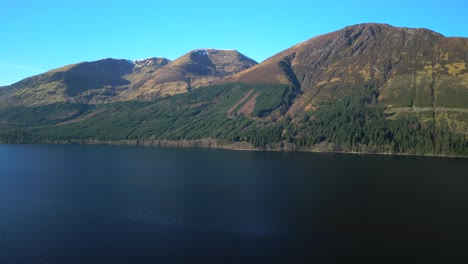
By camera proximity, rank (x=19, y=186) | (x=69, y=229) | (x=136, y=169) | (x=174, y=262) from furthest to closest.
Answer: (x=136, y=169) < (x=19, y=186) < (x=69, y=229) < (x=174, y=262)

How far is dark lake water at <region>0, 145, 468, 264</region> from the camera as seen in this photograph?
57625 millimetres

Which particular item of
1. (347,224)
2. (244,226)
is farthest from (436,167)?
(244,226)

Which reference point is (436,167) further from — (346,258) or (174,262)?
(174,262)

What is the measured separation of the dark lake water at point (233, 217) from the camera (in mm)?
57625

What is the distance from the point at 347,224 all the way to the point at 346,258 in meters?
17.0

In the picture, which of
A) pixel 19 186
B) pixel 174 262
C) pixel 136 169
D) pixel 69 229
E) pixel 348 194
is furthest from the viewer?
pixel 136 169

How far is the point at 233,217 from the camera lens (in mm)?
76250

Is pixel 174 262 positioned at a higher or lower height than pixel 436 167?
lower

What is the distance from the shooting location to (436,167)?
502ft

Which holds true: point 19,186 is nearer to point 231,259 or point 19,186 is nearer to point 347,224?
point 231,259

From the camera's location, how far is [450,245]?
61531 millimetres

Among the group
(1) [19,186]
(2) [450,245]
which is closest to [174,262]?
(2) [450,245]

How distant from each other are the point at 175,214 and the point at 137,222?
335 inches

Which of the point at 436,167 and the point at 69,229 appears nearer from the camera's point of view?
the point at 69,229
